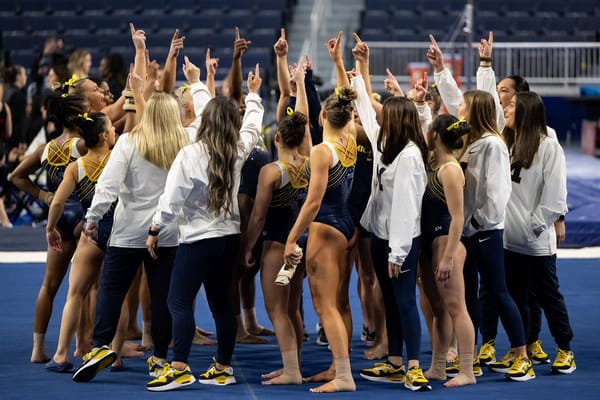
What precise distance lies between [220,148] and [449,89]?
1.41 meters

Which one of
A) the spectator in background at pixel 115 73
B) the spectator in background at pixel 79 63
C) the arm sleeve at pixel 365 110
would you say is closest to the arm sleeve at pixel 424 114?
the arm sleeve at pixel 365 110

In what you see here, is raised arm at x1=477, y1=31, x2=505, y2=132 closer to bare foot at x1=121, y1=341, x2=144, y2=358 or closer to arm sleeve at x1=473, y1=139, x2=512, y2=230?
arm sleeve at x1=473, y1=139, x2=512, y2=230

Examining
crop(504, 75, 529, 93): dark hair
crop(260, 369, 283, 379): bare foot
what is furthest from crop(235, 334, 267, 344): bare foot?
crop(504, 75, 529, 93): dark hair

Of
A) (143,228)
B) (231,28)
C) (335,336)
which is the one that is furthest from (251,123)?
(231,28)

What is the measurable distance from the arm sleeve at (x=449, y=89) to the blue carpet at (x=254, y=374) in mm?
1435

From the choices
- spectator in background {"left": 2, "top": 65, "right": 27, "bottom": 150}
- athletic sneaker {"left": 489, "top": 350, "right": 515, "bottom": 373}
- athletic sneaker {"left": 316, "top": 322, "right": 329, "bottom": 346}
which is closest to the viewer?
athletic sneaker {"left": 489, "top": 350, "right": 515, "bottom": 373}

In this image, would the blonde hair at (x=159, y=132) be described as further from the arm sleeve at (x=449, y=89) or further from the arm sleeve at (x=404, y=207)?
the arm sleeve at (x=449, y=89)

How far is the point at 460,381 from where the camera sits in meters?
5.14

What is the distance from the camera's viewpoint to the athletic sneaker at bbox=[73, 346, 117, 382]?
5117 mm

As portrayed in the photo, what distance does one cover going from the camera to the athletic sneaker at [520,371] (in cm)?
526

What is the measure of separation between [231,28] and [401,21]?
2.75 m

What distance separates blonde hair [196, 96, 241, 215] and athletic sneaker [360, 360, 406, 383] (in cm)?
113

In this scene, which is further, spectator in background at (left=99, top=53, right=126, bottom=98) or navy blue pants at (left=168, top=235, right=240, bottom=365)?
spectator in background at (left=99, top=53, right=126, bottom=98)

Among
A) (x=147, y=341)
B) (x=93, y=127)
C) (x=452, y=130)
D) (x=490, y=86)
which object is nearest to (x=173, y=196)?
(x=93, y=127)
